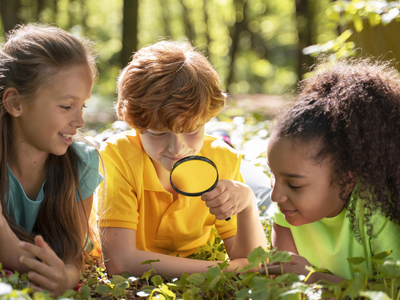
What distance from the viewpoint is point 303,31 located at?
643 inches

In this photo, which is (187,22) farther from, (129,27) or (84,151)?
(84,151)

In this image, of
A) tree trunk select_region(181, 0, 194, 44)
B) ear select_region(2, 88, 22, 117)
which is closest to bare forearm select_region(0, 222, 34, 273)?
ear select_region(2, 88, 22, 117)

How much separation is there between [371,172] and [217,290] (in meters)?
1.05

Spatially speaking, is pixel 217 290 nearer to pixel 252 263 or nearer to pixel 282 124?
pixel 252 263

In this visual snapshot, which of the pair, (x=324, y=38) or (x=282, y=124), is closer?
(x=282, y=124)

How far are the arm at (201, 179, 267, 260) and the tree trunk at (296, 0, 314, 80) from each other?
39.2ft

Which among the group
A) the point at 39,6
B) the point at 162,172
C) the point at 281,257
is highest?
the point at 39,6

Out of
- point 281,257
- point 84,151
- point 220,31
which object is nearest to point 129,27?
point 84,151

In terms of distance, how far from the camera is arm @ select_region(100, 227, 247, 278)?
2.64 m

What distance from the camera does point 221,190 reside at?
98.0 inches

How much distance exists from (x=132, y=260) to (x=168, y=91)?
3.69 ft

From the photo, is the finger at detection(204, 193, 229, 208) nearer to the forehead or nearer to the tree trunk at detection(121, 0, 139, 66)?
the forehead

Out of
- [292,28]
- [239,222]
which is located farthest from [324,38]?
[239,222]

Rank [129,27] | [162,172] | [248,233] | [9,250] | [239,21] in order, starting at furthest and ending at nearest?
[239,21]
[129,27]
[162,172]
[248,233]
[9,250]
